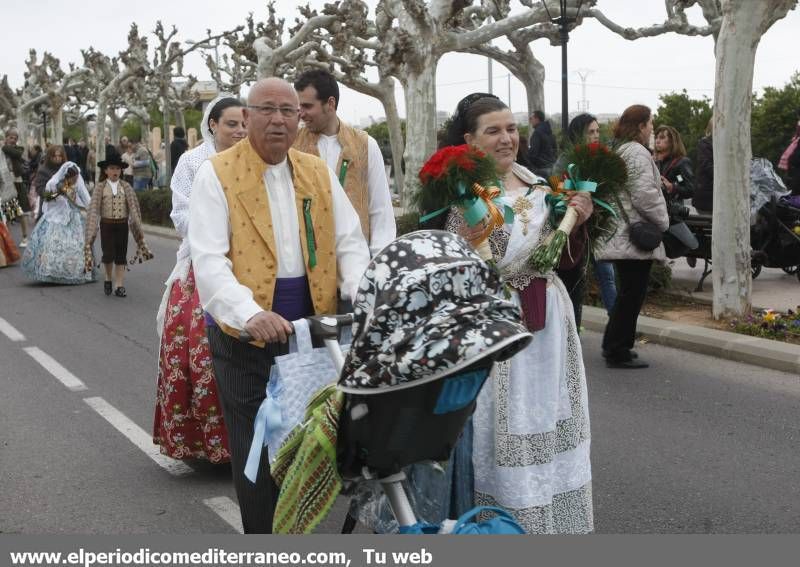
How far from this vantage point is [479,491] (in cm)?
426

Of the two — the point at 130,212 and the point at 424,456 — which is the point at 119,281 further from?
the point at 424,456

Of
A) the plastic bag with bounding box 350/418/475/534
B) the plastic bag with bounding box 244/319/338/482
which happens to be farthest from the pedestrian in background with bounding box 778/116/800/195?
the plastic bag with bounding box 244/319/338/482

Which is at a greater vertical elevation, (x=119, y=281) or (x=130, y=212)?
(x=130, y=212)

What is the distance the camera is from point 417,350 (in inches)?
110

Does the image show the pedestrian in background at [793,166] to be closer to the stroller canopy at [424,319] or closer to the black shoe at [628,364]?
the black shoe at [628,364]

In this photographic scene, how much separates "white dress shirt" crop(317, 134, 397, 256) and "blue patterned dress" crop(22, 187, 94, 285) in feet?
31.6

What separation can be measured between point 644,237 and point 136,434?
3.82m

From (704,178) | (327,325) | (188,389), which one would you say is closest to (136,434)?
(188,389)

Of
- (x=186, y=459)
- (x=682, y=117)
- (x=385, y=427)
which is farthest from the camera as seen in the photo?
(x=682, y=117)

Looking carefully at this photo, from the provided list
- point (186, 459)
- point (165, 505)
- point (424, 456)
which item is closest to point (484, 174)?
point (424, 456)

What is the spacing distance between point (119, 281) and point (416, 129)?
8.42 meters

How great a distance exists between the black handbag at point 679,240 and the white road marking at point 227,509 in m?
5.46

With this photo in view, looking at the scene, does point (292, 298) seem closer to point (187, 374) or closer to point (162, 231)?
point (187, 374)

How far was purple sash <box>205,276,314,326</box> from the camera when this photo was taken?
3943 millimetres
